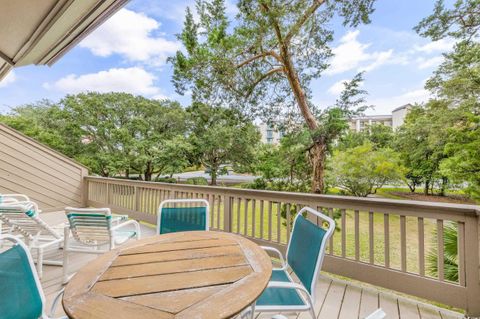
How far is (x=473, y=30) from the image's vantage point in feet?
16.0

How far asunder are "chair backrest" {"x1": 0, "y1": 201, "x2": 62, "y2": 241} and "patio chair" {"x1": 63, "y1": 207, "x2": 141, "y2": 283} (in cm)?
30

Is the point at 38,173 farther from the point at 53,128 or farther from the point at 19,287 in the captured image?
the point at 53,128

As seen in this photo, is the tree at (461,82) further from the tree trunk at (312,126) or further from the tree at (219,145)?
the tree at (219,145)

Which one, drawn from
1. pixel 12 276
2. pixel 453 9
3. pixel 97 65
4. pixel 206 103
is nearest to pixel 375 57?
pixel 453 9

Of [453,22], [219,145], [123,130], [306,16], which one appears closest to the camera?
[306,16]

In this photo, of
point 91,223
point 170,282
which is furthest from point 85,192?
point 170,282

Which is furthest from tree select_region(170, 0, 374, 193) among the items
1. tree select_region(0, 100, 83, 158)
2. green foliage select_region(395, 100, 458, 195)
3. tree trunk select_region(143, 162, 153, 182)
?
tree select_region(0, 100, 83, 158)

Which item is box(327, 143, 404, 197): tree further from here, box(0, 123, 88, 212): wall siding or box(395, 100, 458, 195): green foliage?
box(0, 123, 88, 212): wall siding

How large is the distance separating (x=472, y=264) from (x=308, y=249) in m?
1.53

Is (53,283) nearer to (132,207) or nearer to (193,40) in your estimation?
(132,207)

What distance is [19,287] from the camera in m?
1.06

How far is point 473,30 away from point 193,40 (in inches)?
233

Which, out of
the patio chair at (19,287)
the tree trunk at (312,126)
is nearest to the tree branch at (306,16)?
the tree trunk at (312,126)

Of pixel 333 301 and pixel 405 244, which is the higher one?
pixel 405 244
